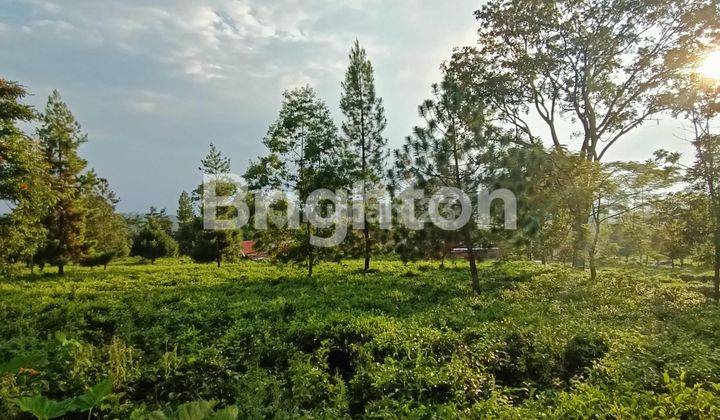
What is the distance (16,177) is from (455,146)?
18769mm

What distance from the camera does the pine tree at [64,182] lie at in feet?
79.9

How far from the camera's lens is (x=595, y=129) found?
22.0 m

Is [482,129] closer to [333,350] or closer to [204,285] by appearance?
[333,350]

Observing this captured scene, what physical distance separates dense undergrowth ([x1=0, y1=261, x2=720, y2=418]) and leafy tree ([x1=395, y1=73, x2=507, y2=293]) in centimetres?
492

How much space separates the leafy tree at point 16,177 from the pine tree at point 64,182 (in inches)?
261

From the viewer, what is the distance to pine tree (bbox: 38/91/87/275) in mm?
24344

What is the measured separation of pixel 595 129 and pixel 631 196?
454cm

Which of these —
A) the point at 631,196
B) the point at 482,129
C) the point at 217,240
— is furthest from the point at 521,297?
the point at 217,240

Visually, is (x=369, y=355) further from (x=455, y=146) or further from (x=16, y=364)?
(x=455, y=146)

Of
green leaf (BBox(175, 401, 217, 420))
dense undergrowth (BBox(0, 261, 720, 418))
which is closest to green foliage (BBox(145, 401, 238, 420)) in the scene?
green leaf (BBox(175, 401, 217, 420))

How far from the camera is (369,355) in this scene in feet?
22.2

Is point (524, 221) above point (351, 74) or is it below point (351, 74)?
below

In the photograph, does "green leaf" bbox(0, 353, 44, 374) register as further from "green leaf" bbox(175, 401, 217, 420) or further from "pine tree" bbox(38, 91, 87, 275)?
"pine tree" bbox(38, 91, 87, 275)

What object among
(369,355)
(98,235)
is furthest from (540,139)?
(98,235)
